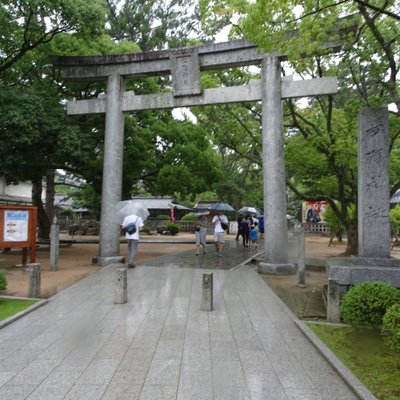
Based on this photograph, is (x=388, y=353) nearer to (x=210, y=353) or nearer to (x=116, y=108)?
(x=210, y=353)

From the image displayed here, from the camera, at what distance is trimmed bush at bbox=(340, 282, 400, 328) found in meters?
5.16

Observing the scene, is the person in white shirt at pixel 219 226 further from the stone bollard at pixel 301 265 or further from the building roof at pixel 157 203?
the building roof at pixel 157 203

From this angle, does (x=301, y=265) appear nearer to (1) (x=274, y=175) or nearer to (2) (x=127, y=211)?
(1) (x=274, y=175)

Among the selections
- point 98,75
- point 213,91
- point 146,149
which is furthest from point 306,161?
point 98,75

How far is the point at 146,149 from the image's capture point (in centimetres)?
1566

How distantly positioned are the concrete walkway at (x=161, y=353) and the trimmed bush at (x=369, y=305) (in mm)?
875

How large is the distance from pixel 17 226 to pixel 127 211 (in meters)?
3.31

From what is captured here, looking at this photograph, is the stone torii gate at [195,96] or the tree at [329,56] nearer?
the tree at [329,56]

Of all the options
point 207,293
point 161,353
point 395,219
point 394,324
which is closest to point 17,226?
point 207,293

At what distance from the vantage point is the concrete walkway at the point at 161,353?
3615 mm

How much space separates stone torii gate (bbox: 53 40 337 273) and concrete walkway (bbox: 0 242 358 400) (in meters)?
3.90

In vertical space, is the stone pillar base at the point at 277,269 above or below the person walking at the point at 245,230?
below

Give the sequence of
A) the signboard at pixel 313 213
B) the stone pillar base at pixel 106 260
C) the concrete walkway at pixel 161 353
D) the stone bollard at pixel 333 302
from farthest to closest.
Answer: the signboard at pixel 313 213 → the stone pillar base at pixel 106 260 → the stone bollard at pixel 333 302 → the concrete walkway at pixel 161 353

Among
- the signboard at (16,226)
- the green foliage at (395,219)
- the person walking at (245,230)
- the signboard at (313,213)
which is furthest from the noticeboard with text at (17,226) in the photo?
the signboard at (313,213)
